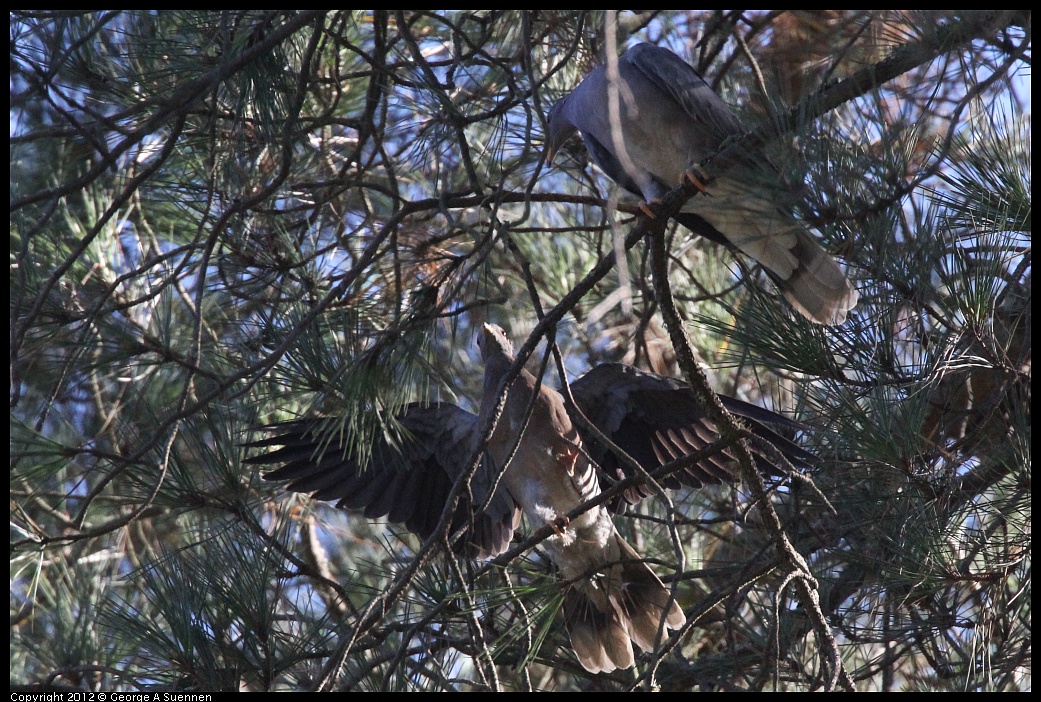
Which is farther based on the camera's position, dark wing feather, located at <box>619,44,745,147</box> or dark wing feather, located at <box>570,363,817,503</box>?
dark wing feather, located at <box>570,363,817,503</box>

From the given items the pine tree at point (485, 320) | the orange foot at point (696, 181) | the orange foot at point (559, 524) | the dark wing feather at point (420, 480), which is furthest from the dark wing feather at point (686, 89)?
the dark wing feather at point (420, 480)

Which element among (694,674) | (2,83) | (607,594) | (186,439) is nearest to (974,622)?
(694,674)

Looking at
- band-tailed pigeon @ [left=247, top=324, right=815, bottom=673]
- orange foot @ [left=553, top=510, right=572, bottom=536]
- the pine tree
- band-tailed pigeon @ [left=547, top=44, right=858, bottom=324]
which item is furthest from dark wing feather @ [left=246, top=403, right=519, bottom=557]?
band-tailed pigeon @ [left=547, top=44, right=858, bottom=324]

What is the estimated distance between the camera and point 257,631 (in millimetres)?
1971

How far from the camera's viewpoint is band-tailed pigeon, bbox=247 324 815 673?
263 cm

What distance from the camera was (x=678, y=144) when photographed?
7.72 ft

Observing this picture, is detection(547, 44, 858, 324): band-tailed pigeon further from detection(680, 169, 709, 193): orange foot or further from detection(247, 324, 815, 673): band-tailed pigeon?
detection(247, 324, 815, 673): band-tailed pigeon

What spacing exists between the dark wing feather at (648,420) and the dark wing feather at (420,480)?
1.27 feet

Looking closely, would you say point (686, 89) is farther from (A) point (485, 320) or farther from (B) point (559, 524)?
(B) point (559, 524)

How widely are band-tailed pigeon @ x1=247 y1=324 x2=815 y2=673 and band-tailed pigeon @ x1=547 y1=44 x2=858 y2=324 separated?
524mm

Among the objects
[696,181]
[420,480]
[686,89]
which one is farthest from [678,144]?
[420,480]

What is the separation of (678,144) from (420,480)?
52.9 inches

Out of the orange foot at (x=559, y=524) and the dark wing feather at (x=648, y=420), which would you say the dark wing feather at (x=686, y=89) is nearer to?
the dark wing feather at (x=648, y=420)
